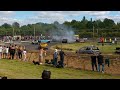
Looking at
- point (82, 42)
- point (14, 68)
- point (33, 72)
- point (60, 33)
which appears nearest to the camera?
point (33, 72)
